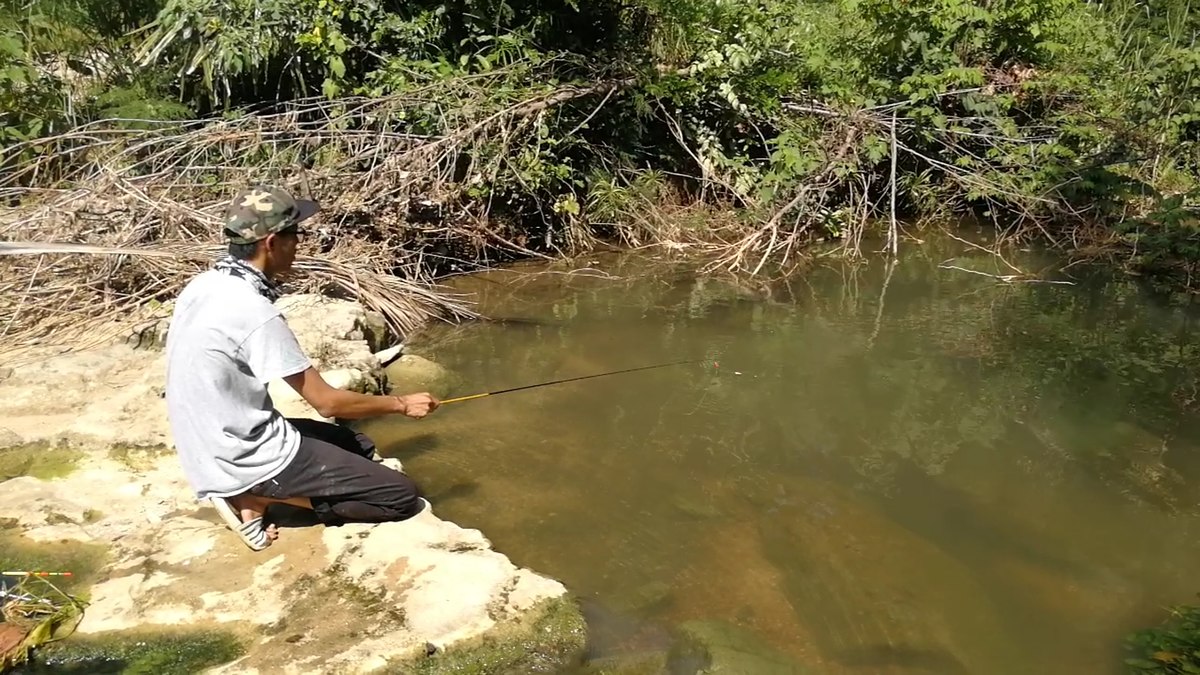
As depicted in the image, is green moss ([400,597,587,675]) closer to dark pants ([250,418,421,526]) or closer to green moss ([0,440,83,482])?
dark pants ([250,418,421,526])

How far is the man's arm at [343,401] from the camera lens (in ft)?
10.6

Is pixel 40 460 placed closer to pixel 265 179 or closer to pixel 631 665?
pixel 631 665

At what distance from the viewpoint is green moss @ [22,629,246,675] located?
2.90 m

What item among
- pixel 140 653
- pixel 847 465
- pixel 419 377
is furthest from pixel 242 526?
pixel 847 465

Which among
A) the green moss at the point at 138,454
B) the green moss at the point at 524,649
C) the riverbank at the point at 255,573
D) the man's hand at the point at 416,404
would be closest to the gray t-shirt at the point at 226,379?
the riverbank at the point at 255,573

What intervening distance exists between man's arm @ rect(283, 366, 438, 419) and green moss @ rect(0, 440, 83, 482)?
1427 mm

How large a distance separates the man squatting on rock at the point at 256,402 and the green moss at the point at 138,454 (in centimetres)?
85

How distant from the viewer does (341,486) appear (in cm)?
352

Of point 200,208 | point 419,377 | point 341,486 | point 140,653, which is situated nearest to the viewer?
point 140,653

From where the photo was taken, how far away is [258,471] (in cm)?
339

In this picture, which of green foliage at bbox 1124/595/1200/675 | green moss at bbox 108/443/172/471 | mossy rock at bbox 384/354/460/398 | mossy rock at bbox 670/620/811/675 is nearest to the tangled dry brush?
mossy rock at bbox 384/354/460/398

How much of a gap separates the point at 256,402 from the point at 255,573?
1.97 feet

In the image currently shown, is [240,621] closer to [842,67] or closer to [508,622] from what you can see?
[508,622]

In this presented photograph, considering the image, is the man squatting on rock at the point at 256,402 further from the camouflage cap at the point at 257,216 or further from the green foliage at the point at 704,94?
the green foliage at the point at 704,94
